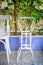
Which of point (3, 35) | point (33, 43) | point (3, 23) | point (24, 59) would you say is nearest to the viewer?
point (3, 35)

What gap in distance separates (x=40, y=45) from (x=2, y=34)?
3.47 feet

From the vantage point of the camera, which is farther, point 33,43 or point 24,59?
point 33,43

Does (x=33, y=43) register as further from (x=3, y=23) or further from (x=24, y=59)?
(x=3, y=23)

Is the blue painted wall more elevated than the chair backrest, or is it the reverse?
the chair backrest

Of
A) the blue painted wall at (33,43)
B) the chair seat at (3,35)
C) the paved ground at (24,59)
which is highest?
the chair seat at (3,35)

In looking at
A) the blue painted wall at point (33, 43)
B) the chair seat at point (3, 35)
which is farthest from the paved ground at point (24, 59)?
the chair seat at point (3, 35)

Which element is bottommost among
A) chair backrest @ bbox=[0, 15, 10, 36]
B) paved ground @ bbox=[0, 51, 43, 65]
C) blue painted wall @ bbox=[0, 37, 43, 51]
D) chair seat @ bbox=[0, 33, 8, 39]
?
paved ground @ bbox=[0, 51, 43, 65]

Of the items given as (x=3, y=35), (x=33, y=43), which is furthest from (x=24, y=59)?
(x=33, y=43)

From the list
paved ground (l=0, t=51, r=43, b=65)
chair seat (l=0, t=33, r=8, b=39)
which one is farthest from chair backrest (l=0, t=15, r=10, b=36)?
paved ground (l=0, t=51, r=43, b=65)

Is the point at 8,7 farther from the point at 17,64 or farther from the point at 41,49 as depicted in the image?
the point at 17,64

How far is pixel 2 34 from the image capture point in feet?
10.5

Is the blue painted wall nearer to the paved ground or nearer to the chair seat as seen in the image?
the paved ground

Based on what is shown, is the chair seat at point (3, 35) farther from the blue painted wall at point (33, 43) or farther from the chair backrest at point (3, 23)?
the blue painted wall at point (33, 43)

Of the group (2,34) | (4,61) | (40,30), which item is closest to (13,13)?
(40,30)
